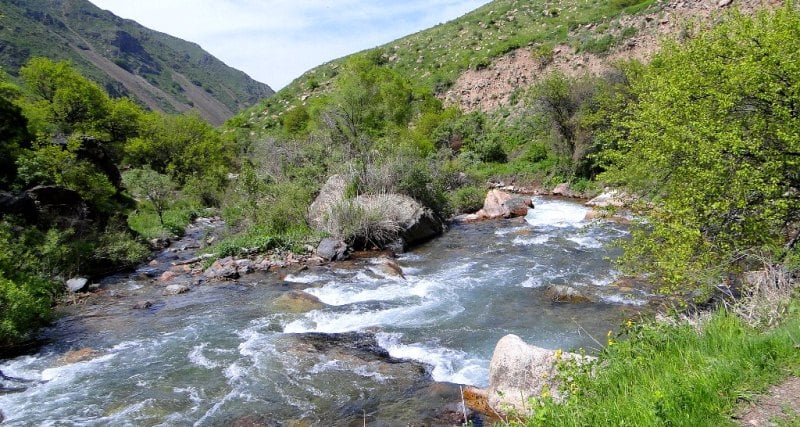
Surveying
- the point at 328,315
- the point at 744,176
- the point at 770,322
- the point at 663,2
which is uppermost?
the point at 663,2

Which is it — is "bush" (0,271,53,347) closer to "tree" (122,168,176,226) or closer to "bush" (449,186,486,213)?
"tree" (122,168,176,226)

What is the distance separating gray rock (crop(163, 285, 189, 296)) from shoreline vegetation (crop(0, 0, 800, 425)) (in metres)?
3.31

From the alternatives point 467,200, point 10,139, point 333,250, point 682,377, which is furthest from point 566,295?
point 10,139

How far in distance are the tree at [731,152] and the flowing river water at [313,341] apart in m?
2.67

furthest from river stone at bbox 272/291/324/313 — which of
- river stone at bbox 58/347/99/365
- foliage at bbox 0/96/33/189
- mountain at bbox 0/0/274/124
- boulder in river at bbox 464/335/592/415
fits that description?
mountain at bbox 0/0/274/124

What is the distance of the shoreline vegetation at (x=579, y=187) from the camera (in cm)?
534

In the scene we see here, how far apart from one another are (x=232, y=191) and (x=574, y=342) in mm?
24979

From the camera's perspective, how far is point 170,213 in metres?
32.3

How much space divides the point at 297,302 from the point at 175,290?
5.06 m

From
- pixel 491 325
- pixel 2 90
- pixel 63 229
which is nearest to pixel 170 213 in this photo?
pixel 2 90

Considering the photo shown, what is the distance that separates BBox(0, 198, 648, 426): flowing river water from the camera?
865 centimetres

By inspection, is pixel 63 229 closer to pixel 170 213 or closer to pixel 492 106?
pixel 170 213

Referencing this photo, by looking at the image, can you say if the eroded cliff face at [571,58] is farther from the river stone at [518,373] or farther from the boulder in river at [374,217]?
→ the river stone at [518,373]

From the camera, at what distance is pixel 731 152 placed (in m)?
8.43
